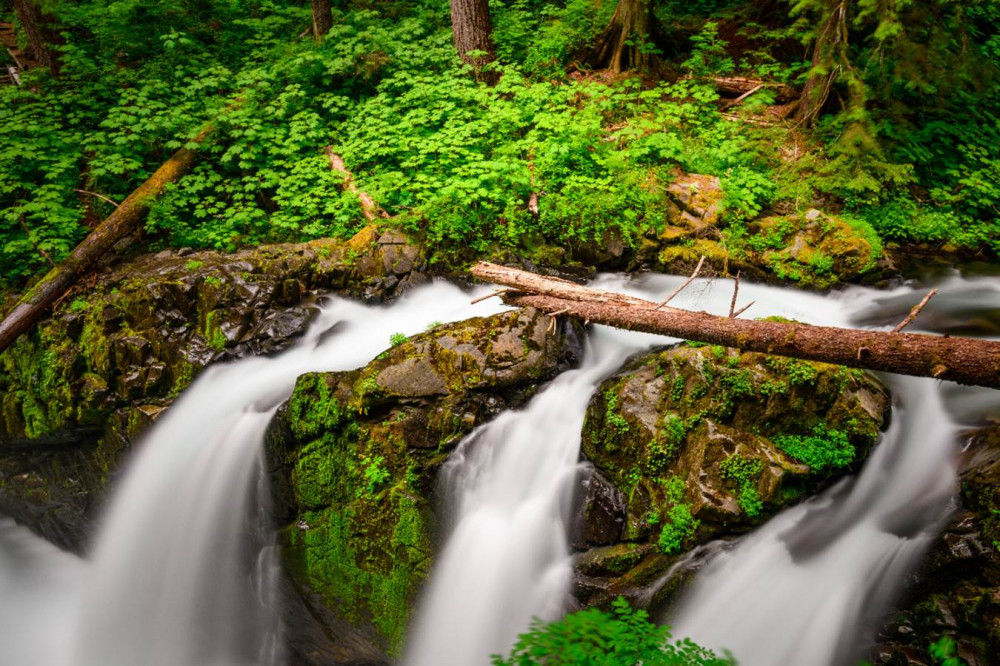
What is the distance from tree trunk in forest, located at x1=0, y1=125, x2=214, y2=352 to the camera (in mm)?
5809

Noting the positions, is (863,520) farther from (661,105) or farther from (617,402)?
(661,105)

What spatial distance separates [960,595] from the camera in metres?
3.12

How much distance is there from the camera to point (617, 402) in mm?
4309

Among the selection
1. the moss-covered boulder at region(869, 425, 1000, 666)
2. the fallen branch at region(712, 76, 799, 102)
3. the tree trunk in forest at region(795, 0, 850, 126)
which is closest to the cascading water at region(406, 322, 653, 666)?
the moss-covered boulder at region(869, 425, 1000, 666)

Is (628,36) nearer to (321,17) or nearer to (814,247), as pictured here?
(814,247)

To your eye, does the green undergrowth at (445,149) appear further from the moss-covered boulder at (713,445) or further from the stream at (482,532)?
the moss-covered boulder at (713,445)

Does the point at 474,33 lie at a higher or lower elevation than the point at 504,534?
higher

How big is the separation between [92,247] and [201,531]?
400 cm

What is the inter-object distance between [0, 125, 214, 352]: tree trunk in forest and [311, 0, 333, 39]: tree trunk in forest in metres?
3.19

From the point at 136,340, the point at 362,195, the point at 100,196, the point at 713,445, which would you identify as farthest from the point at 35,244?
the point at 713,445

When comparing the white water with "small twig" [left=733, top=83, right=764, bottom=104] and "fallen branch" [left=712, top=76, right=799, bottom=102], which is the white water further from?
"fallen branch" [left=712, top=76, right=799, bottom=102]

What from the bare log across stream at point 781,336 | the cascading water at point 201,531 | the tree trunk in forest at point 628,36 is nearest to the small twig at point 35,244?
the cascading water at point 201,531

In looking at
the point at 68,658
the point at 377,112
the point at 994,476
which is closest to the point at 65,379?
the point at 68,658

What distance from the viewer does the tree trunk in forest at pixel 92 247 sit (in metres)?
5.81
